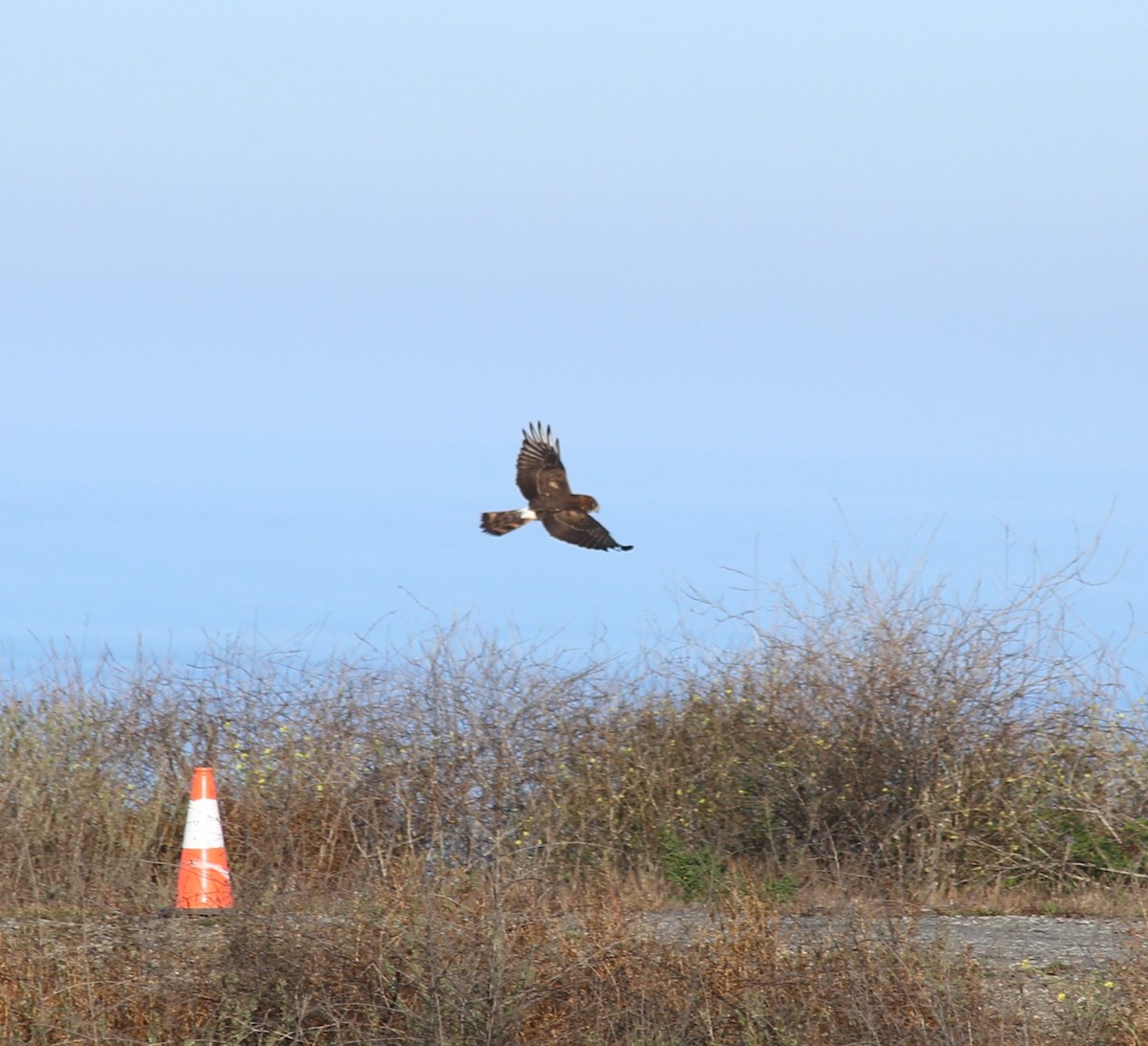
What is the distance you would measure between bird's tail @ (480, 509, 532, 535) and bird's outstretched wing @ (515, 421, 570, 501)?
19 centimetres

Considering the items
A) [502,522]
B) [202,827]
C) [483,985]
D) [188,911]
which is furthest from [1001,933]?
[502,522]

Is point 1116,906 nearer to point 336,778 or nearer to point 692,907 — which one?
point 692,907

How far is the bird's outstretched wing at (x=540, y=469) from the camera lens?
12.6 meters

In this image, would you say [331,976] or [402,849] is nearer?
[331,976]

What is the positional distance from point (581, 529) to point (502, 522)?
0.65m

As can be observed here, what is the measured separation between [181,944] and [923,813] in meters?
6.29

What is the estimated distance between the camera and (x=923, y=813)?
1134 centimetres

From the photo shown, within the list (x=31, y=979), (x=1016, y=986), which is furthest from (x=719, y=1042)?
(x=31, y=979)

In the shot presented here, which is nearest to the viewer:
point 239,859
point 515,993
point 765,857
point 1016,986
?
point 515,993

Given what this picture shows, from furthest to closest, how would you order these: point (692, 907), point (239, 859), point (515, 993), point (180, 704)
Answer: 1. point (180, 704)
2. point (239, 859)
3. point (692, 907)
4. point (515, 993)

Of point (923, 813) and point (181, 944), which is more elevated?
point (923, 813)

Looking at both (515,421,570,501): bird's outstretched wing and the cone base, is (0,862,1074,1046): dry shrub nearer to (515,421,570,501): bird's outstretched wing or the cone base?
the cone base

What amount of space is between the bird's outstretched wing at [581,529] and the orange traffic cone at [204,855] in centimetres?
438

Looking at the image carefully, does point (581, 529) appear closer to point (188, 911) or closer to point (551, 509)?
point (551, 509)
